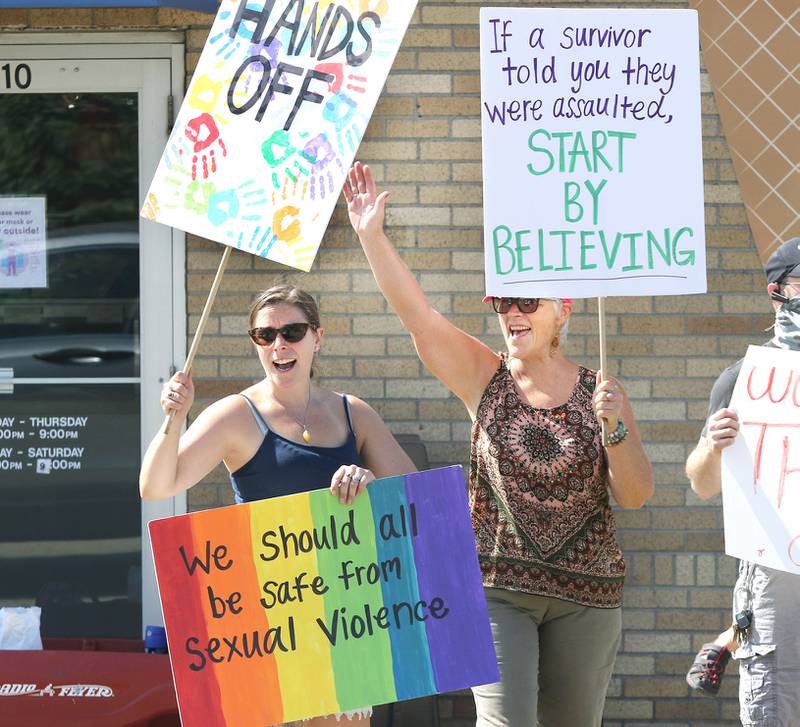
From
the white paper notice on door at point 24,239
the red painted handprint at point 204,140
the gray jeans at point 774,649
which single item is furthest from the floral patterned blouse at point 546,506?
the white paper notice on door at point 24,239

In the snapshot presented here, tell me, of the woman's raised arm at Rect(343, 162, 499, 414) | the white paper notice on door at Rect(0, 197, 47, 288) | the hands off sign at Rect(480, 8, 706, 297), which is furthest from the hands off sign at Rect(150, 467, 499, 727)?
the white paper notice on door at Rect(0, 197, 47, 288)

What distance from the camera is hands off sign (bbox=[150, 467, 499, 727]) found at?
10.2 ft

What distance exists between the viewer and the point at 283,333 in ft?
10.7

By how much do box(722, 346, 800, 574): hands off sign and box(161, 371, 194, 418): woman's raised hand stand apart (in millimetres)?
1349

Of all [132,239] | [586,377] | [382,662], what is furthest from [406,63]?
[382,662]

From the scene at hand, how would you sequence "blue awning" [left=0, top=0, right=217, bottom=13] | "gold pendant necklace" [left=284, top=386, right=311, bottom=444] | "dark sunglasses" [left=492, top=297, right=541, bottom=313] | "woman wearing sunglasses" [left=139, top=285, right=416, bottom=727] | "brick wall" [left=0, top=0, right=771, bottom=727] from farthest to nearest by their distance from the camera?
"brick wall" [left=0, top=0, right=771, bottom=727]
"blue awning" [left=0, top=0, right=217, bottom=13]
"dark sunglasses" [left=492, top=297, right=541, bottom=313]
"gold pendant necklace" [left=284, top=386, right=311, bottom=444]
"woman wearing sunglasses" [left=139, top=285, right=416, bottom=727]

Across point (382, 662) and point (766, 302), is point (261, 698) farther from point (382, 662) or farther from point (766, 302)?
point (766, 302)

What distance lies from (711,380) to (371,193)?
80.4 inches

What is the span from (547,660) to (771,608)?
606 mm

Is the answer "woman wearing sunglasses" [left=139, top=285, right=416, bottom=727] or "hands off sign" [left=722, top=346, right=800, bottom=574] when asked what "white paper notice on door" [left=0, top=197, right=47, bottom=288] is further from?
"hands off sign" [left=722, top=346, right=800, bottom=574]

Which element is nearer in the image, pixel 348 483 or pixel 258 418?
pixel 348 483

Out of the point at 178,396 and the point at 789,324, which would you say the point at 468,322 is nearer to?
the point at 789,324

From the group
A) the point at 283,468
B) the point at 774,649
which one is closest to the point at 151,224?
the point at 283,468

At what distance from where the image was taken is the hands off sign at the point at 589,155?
3305 millimetres
